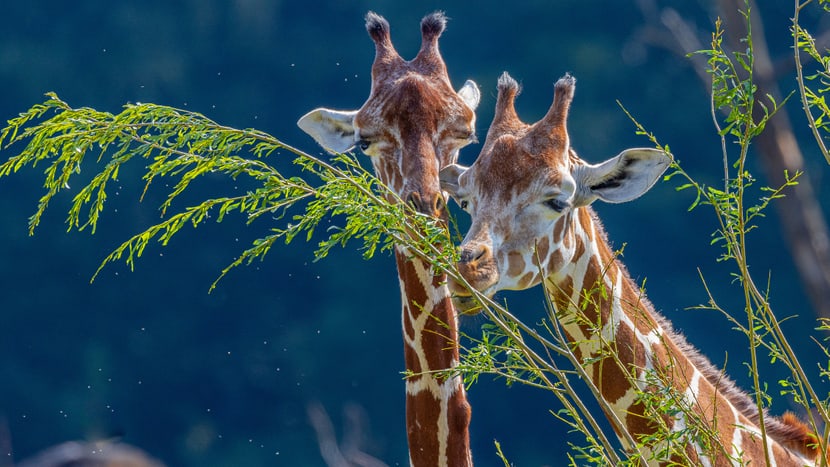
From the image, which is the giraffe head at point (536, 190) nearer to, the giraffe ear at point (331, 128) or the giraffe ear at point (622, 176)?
the giraffe ear at point (622, 176)

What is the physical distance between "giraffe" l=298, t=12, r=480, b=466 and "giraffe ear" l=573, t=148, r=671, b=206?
31 cm

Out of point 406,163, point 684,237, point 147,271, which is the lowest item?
point 406,163

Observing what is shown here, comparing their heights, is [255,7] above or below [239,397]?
above

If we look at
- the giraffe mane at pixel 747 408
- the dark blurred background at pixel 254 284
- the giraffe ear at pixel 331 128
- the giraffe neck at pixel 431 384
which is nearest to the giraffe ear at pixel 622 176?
the giraffe mane at pixel 747 408

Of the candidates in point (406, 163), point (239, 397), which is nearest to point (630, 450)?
point (406, 163)

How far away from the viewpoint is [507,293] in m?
5.96

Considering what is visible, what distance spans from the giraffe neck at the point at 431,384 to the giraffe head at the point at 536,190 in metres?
0.28

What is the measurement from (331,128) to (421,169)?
1.63 ft

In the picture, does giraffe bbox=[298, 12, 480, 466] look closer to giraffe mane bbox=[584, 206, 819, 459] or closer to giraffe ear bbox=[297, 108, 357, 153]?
giraffe ear bbox=[297, 108, 357, 153]

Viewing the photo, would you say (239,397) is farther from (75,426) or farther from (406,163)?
(406,163)

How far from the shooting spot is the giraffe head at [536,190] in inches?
94.3

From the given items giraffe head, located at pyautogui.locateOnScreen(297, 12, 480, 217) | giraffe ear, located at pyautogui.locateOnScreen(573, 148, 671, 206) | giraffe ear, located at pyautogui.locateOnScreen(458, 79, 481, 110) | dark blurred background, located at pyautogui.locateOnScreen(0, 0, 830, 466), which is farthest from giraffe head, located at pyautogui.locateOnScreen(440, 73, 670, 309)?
dark blurred background, located at pyautogui.locateOnScreen(0, 0, 830, 466)

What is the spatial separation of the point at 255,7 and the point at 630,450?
4.27 m

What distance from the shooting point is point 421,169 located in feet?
9.04
